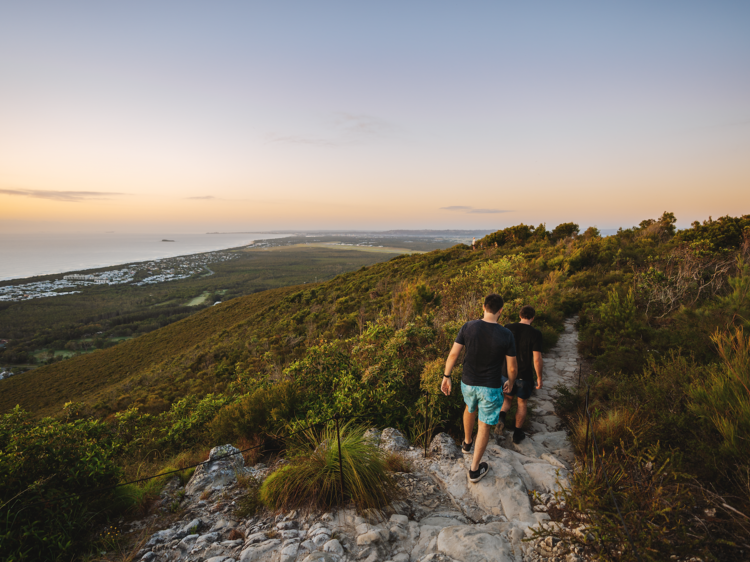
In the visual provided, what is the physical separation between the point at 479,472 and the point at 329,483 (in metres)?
1.52

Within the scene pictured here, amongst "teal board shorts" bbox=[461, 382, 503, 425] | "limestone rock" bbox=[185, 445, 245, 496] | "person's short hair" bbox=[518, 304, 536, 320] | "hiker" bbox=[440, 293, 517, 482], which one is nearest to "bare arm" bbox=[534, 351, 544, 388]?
"person's short hair" bbox=[518, 304, 536, 320]

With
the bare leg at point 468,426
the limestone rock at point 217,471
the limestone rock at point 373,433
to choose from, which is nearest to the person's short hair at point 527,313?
the bare leg at point 468,426

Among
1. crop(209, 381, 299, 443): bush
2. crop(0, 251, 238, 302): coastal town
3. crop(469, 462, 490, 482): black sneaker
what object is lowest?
crop(0, 251, 238, 302): coastal town

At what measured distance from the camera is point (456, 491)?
3.02 meters

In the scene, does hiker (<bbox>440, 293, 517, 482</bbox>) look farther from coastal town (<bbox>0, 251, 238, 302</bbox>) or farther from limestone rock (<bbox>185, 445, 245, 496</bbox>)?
coastal town (<bbox>0, 251, 238, 302</bbox>)

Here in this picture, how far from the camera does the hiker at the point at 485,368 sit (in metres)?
3.05

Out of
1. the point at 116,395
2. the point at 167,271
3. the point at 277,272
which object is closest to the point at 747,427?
the point at 116,395

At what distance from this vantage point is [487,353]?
3113 millimetres

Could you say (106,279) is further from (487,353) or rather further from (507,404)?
(487,353)

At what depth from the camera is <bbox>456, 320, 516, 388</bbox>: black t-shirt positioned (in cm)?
311

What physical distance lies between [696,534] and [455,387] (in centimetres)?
269

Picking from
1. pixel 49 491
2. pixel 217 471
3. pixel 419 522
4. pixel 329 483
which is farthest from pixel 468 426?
pixel 49 491

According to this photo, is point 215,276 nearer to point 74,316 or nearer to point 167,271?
point 167,271

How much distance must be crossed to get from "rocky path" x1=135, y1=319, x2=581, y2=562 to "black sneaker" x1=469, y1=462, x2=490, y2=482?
45mm
